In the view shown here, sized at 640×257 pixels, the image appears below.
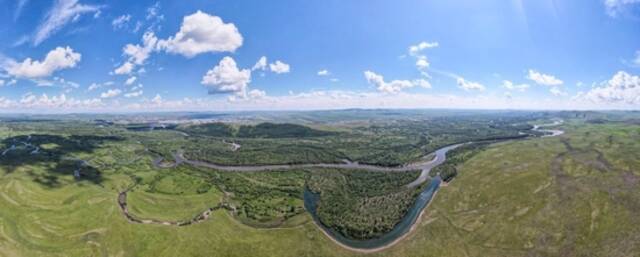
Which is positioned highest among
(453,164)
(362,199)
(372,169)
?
(453,164)

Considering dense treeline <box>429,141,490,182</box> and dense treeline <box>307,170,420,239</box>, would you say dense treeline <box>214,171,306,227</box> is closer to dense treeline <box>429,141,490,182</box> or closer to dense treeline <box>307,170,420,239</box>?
dense treeline <box>307,170,420,239</box>

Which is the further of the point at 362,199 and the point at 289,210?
the point at 362,199

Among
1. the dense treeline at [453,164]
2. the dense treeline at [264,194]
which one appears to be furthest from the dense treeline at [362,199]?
the dense treeline at [453,164]

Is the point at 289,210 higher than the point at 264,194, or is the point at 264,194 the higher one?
the point at 264,194

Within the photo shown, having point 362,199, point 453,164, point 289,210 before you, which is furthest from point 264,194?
point 453,164

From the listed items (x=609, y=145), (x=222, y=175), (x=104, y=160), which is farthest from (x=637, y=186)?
(x=104, y=160)

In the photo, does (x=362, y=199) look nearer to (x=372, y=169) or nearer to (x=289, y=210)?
(x=289, y=210)

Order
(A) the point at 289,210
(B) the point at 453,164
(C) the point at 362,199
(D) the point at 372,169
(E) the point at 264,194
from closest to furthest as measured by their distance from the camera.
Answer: (A) the point at 289,210 → (C) the point at 362,199 → (E) the point at 264,194 → (B) the point at 453,164 → (D) the point at 372,169

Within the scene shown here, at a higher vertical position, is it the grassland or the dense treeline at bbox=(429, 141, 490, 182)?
the dense treeline at bbox=(429, 141, 490, 182)

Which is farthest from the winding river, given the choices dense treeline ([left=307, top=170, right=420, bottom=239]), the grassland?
the grassland
